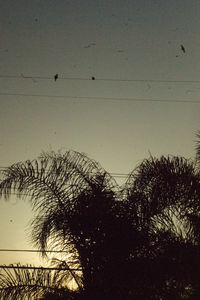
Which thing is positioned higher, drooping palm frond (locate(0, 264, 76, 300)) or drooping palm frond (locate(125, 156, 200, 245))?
drooping palm frond (locate(125, 156, 200, 245))

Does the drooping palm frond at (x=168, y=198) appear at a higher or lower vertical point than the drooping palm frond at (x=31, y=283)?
higher

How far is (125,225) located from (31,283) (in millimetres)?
1624

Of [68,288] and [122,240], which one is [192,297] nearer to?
[122,240]

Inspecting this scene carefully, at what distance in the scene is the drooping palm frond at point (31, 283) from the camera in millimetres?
6410

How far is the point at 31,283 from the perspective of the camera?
657 centimetres

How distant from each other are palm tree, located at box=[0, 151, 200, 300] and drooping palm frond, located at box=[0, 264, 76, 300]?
0.32 metres

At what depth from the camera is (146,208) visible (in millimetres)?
7074

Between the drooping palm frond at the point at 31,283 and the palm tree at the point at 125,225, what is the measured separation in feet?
1.04

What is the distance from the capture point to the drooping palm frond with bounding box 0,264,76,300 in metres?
6.41

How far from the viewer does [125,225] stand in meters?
6.86

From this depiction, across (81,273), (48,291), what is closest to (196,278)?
(81,273)

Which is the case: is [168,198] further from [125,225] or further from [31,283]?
[31,283]

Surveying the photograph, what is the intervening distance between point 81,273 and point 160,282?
119 cm

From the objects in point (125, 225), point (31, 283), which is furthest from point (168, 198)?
point (31, 283)
